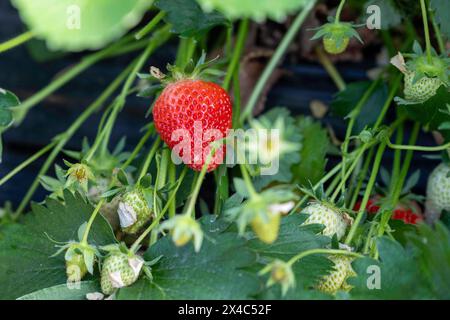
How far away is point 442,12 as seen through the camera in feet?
2.52

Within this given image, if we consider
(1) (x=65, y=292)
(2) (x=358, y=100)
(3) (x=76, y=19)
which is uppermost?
(3) (x=76, y=19)

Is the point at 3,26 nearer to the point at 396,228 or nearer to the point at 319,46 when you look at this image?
the point at 319,46

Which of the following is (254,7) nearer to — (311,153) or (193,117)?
(193,117)

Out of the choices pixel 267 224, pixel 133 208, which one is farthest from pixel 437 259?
pixel 133 208

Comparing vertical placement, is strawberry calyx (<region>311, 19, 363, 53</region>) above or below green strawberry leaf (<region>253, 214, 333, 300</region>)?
above

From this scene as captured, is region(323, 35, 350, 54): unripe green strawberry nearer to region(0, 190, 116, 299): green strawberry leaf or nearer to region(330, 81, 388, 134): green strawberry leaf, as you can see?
region(330, 81, 388, 134): green strawberry leaf

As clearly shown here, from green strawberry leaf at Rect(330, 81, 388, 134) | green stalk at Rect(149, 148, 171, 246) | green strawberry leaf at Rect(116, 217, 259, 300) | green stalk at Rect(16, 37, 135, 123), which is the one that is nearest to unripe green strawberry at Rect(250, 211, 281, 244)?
green strawberry leaf at Rect(116, 217, 259, 300)

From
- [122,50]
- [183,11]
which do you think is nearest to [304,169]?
[183,11]

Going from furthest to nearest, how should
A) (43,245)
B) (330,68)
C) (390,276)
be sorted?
(330,68), (43,245), (390,276)

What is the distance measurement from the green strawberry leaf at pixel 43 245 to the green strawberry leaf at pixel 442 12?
37cm

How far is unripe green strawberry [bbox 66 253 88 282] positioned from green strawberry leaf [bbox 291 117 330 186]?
0.91 feet

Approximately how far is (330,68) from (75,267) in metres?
0.56

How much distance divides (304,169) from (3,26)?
0.65m

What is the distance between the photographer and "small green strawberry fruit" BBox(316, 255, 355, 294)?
2.19ft
